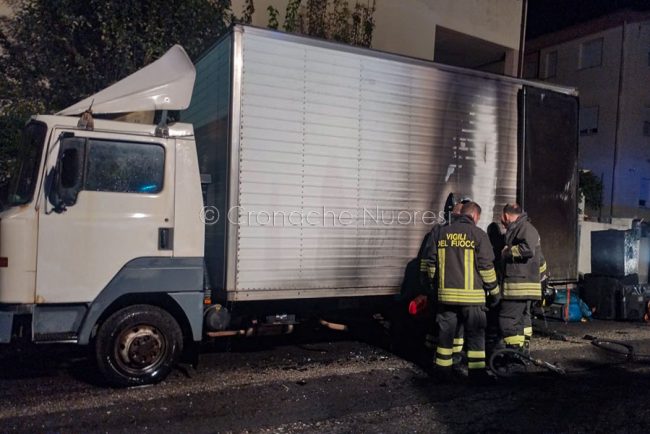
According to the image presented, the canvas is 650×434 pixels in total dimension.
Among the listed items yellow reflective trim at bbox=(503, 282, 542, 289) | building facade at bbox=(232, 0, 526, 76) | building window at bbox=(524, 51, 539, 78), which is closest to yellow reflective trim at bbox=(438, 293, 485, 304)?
yellow reflective trim at bbox=(503, 282, 542, 289)

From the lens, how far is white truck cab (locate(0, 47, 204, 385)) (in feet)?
15.9

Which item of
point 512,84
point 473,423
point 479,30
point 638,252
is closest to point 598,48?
point 479,30

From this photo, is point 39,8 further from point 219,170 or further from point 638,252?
point 638,252

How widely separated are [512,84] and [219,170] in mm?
3607

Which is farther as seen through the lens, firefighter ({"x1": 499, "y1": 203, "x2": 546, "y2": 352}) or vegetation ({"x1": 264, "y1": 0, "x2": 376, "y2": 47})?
vegetation ({"x1": 264, "y1": 0, "x2": 376, "y2": 47})

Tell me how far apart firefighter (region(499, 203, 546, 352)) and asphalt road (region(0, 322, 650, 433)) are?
0.50m

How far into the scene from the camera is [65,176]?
15.9 ft

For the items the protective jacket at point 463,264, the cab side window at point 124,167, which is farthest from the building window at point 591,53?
the cab side window at point 124,167

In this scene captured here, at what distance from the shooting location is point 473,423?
15.3ft

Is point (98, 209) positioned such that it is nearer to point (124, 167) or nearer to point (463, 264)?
point (124, 167)

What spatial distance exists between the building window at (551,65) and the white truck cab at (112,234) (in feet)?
77.8

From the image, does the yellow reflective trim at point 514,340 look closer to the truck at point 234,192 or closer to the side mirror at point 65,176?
the truck at point 234,192

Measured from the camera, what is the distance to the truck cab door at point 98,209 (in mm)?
4863

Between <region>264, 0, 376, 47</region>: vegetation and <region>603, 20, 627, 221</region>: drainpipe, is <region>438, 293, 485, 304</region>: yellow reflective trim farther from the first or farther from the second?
<region>603, 20, 627, 221</region>: drainpipe
